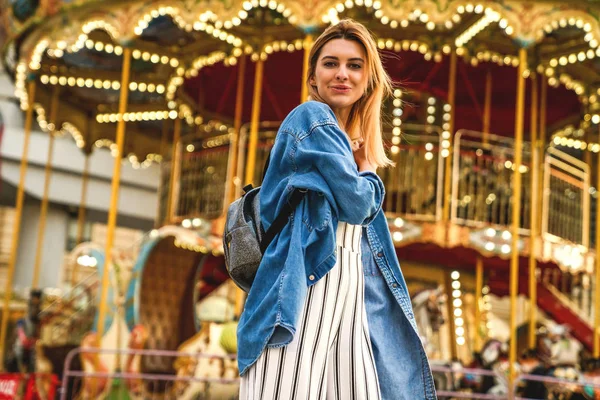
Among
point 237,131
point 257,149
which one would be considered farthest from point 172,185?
point 257,149

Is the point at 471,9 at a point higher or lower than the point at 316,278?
higher

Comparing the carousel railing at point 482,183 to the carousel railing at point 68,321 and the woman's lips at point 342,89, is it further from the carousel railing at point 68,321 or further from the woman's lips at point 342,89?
the woman's lips at point 342,89

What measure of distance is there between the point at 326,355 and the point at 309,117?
0.77 m

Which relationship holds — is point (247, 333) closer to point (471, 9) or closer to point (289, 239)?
point (289, 239)

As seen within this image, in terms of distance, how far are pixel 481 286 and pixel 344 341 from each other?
42.1 ft

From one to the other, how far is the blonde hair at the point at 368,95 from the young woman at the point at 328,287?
1 centimetres

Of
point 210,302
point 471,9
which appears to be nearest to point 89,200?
point 210,302

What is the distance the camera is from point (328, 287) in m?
3.28

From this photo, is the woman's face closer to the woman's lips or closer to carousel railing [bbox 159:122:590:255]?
the woman's lips

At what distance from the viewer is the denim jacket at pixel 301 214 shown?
3.19 metres

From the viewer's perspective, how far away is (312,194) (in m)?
3.31

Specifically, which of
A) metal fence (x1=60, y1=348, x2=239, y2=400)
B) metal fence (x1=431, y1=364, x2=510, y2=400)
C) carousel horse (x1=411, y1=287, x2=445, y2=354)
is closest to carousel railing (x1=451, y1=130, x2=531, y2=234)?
carousel horse (x1=411, y1=287, x2=445, y2=354)

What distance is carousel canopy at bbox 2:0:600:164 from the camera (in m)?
12.6

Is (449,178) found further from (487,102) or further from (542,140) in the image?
(542,140)
